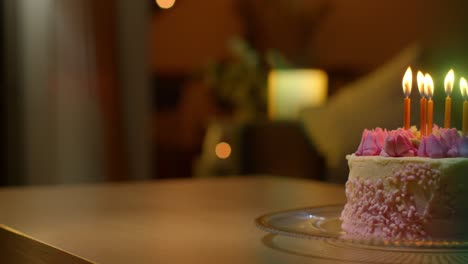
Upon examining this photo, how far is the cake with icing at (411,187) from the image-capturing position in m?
0.81

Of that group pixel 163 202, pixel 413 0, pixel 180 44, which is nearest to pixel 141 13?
pixel 180 44

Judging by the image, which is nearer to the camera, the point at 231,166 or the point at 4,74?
the point at 231,166

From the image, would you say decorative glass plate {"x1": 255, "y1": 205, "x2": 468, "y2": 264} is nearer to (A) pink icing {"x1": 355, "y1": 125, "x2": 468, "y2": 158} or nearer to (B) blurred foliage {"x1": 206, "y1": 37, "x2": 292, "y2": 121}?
(A) pink icing {"x1": 355, "y1": 125, "x2": 468, "y2": 158}

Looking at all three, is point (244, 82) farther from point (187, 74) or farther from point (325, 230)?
point (325, 230)

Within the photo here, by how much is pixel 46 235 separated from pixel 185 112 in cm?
340

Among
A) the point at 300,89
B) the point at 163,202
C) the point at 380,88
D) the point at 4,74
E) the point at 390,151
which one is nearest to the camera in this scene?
the point at 390,151

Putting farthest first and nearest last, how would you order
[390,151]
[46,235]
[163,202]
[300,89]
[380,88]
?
[300,89] → [380,88] → [163,202] → [46,235] → [390,151]

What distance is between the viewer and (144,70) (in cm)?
384

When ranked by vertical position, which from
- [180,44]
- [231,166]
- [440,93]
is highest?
[180,44]

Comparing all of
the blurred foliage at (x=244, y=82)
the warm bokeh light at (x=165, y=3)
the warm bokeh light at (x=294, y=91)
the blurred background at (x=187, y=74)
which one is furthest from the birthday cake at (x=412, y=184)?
the warm bokeh light at (x=165, y=3)

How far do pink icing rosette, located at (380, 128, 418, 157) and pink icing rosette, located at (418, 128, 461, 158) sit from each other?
2 cm

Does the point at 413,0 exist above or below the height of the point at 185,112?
above

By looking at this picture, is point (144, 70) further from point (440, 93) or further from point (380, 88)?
point (440, 93)

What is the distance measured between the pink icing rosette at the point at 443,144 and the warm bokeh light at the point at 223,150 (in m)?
2.60
